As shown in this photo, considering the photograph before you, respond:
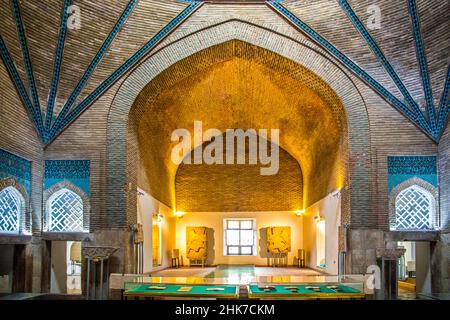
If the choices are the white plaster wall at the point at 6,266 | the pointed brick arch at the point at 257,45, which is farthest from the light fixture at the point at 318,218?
the white plaster wall at the point at 6,266

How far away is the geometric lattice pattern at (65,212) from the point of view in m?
12.8

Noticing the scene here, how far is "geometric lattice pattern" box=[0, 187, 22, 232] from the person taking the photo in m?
11.1

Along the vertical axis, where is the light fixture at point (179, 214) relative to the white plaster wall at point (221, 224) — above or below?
above

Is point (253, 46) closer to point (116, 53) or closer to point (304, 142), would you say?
point (116, 53)

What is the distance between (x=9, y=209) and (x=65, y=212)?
1.53m

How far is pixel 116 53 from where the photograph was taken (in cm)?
1238

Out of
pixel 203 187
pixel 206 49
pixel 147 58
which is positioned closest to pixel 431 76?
pixel 206 49

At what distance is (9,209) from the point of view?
11477 millimetres

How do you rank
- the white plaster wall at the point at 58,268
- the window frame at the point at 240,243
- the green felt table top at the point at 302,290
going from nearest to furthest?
the green felt table top at the point at 302,290 → the white plaster wall at the point at 58,268 → the window frame at the point at 240,243

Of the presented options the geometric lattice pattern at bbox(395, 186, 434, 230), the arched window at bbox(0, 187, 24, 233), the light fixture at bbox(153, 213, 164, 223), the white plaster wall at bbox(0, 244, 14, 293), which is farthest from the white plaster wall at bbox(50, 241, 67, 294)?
the geometric lattice pattern at bbox(395, 186, 434, 230)

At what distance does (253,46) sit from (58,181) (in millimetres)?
4962

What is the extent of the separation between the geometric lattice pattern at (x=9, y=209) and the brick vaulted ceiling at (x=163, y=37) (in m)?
1.55

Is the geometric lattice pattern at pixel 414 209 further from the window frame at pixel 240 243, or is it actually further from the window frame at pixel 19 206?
the window frame at pixel 240 243
